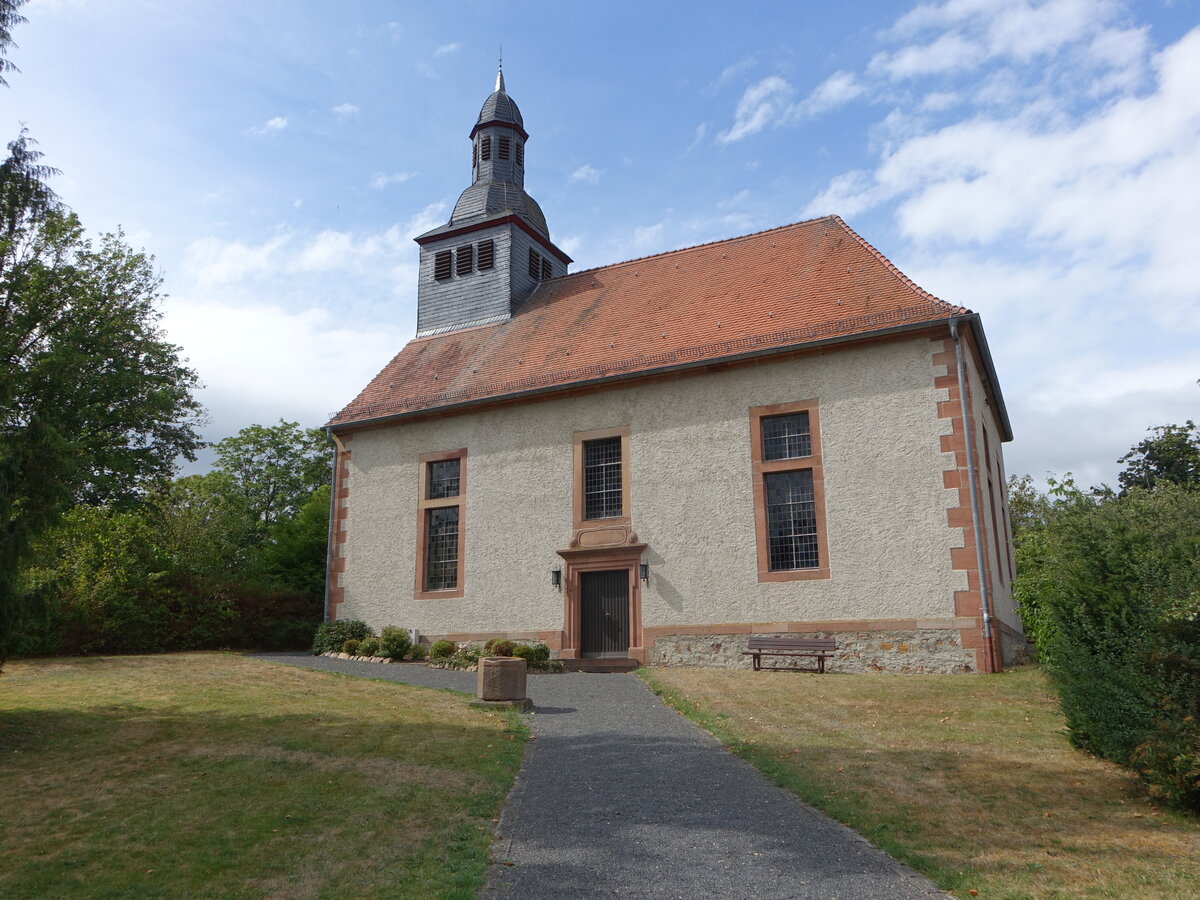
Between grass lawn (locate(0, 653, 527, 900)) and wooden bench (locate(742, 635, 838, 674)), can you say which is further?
wooden bench (locate(742, 635, 838, 674))

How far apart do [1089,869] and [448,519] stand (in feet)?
51.7

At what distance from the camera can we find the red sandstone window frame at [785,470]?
51.6 feet

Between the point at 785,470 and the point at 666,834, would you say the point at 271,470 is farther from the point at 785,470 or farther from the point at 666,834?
the point at 666,834

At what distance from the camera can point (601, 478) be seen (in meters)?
18.2

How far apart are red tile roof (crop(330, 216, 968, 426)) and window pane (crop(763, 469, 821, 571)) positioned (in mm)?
2477

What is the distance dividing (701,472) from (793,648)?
3.70m

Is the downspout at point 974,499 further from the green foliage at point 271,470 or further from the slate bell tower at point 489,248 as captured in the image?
the green foliage at point 271,470

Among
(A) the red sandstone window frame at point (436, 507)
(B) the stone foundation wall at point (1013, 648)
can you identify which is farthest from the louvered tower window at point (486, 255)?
(B) the stone foundation wall at point (1013, 648)

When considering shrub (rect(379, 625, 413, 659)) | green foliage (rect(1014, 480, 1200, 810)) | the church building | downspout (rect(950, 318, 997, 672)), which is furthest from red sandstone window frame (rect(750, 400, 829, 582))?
shrub (rect(379, 625, 413, 659))

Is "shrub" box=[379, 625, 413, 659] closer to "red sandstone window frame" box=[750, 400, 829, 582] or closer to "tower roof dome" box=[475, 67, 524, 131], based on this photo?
"red sandstone window frame" box=[750, 400, 829, 582]

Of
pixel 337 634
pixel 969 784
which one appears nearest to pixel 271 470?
pixel 337 634

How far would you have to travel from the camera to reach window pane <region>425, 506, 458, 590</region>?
1946cm

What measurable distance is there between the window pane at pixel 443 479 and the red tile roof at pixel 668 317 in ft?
4.41

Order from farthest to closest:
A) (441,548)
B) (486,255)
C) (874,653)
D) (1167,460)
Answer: (1167,460)
(486,255)
(441,548)
(874,653)
